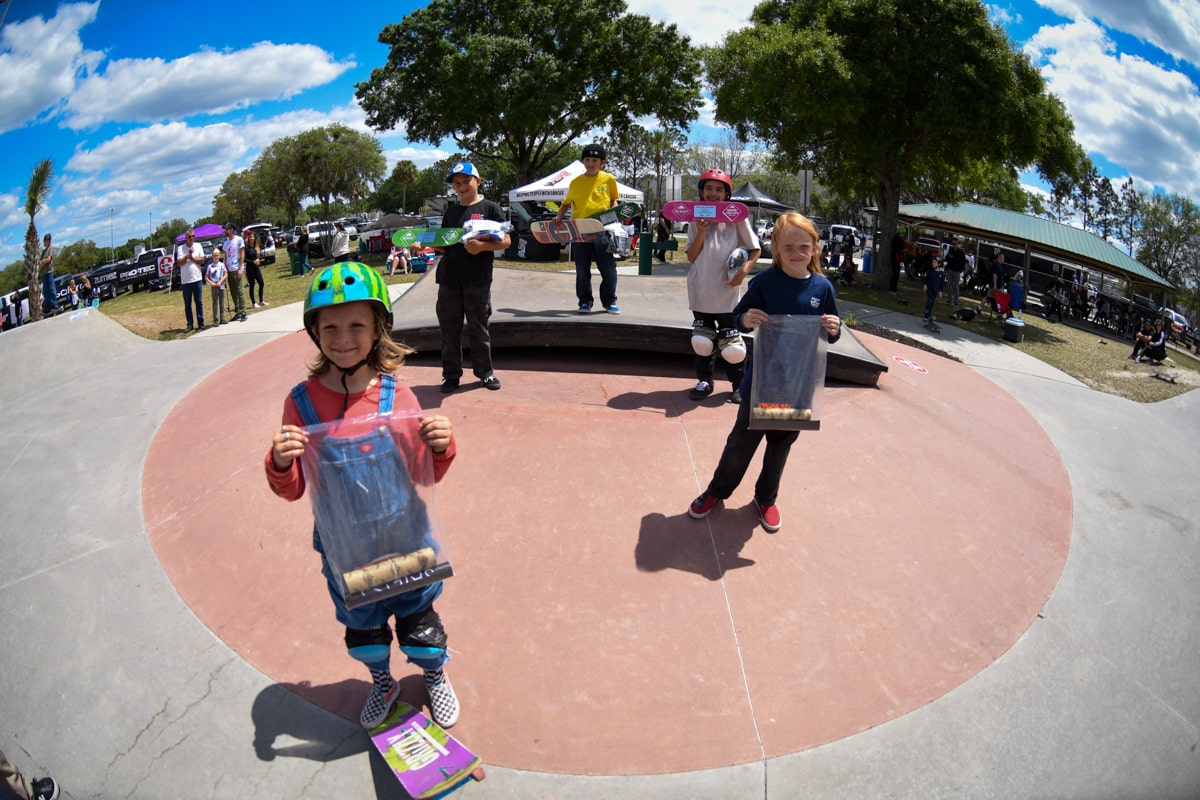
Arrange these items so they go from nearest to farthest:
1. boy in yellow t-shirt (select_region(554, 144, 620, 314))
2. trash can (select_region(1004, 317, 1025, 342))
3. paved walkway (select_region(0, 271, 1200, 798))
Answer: paved walkway (select_region(0, 271, 1200, 798))
boy in yellow t-shirt (select_region(554, 144, 620, 314))
trash can (select_region(1004, 317, 1025, 342))

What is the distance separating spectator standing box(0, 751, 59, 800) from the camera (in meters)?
2.22

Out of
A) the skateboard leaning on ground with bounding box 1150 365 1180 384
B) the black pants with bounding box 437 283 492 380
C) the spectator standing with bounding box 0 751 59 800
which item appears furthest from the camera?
the skateboard leaning on ground with bounding box 1150 365 1180 384

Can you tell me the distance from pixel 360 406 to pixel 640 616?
70.3 inches

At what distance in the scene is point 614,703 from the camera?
2947 mm

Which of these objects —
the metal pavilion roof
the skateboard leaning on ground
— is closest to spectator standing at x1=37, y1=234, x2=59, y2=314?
the skateboard leaning on ground

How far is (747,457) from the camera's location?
3951mm

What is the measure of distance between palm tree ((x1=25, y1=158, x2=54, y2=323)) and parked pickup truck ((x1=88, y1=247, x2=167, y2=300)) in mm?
13426

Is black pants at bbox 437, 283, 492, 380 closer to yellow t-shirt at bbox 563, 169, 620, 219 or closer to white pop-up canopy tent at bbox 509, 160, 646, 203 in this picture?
yellow t-shirt at bbox 563, 169, 620, 219

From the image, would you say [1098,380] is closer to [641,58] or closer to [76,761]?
[76,761]

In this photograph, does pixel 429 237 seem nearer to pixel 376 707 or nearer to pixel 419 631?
pixel 419 631

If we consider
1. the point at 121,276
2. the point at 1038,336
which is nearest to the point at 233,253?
the point at 1038,336

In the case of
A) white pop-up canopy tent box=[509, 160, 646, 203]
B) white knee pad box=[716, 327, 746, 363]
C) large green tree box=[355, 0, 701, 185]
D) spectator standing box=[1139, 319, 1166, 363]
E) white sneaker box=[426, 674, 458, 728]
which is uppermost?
large green tree box=[355, 0, 701, 185]

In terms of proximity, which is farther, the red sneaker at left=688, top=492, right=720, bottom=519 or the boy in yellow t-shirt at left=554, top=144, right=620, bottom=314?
the boy in yellow t-shirt at left=554, top=144, right=620, bottom=314

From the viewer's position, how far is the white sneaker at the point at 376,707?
2.76 meters
